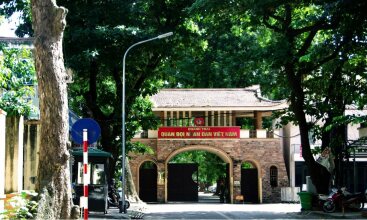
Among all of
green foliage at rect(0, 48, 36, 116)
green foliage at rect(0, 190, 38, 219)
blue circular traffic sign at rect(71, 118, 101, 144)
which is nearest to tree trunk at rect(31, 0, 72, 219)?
green foliage at rect(0, 190, 38, 219)

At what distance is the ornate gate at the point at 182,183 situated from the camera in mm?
41844

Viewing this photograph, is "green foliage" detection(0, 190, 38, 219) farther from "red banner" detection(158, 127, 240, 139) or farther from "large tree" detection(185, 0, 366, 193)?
"red banner" detection(158, 127, 240, 139)

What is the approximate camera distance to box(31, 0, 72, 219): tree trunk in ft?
35.4

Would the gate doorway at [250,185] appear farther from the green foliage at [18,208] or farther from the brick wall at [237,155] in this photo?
the green foliage at [18,208]

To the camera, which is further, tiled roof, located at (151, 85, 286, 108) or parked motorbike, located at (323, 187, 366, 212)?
tiled roof, located at (151, 85, 286, 108)

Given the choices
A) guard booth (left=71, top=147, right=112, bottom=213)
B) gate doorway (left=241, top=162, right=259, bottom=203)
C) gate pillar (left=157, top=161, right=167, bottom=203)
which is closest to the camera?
guard booth (left=71, top=147, right=112, bottom=213)

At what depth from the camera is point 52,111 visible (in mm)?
10953

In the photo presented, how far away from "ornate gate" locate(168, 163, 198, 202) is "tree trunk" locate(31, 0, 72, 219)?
31.1 meters

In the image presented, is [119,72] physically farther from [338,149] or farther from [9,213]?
[9,213]

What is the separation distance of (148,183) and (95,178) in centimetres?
2122

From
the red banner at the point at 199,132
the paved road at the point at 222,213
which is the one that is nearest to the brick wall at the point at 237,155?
the red banner at the point at 199,132

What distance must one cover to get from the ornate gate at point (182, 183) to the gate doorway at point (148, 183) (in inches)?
40.2

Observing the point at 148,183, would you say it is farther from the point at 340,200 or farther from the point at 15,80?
the point at 15,80

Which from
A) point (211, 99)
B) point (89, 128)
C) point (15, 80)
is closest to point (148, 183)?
point (211, 99)
